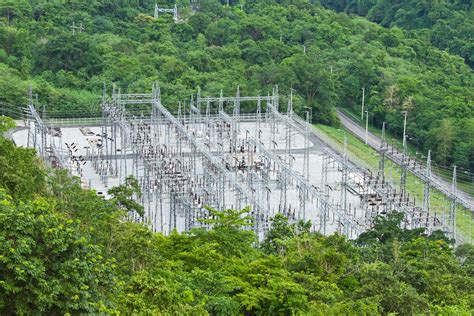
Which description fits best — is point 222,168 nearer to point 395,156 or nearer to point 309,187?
point 309,187

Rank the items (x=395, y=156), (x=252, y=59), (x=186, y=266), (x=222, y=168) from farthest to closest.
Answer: (x=252, y=59), (x=395, y=156), (x=222, y=168), (x=186, y=266)

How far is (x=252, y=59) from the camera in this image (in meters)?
58.6

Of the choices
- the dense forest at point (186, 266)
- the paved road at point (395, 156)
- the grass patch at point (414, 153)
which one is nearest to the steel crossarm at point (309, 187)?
the dense forest at point (186, 266)

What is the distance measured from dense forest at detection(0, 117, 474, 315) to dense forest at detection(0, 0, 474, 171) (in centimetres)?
2154

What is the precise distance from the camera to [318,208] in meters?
35.2

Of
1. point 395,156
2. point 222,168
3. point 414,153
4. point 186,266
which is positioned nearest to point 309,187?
point 222,168

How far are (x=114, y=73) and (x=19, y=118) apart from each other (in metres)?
7.86

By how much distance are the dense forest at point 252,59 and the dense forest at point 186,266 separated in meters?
21.5

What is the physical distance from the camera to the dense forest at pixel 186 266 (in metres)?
14.0

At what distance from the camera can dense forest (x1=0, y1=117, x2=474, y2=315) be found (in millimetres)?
14047

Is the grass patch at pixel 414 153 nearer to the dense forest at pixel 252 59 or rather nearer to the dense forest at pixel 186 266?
the dense forest at pixel 252 59

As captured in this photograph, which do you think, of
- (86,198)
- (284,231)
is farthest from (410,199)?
(86,198)

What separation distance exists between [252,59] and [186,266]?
3888 cm

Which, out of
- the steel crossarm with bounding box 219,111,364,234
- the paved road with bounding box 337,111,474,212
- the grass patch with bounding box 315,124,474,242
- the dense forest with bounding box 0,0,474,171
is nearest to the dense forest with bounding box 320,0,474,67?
the dense forest with bounding box 0,0,474,171
